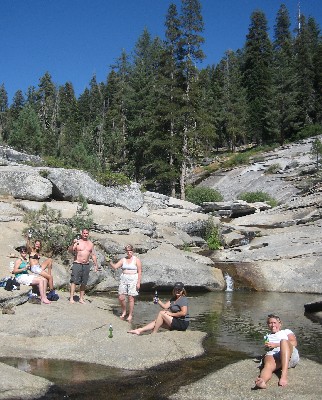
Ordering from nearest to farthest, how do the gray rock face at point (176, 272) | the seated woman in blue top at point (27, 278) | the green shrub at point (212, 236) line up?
the seated woman in blue top at point (27, 278) < the gray rock face at point (176, 272) < the green shrub at point (212, 236)

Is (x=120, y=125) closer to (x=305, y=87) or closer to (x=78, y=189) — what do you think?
(x=305, y=87)

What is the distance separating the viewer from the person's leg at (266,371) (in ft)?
23.9

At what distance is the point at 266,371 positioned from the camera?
7484 millimetres

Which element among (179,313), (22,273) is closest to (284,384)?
(179,313)

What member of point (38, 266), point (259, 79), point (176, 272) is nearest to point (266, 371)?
point (38, 266)

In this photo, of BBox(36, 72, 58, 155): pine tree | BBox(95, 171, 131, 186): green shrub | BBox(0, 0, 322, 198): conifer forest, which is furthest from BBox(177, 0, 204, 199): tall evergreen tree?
BBox(36, 72, 58, 155): pine tree

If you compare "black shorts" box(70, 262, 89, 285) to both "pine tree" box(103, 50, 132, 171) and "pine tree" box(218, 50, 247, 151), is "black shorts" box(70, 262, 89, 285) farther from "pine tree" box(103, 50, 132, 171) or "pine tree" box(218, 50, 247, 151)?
"pine tree" box(218, 50, 247, 151)

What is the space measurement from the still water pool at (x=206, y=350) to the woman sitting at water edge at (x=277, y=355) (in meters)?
1.15

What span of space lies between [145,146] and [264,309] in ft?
120

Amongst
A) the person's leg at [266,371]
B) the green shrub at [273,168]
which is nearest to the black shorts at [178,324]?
the person's leg at [266,371]

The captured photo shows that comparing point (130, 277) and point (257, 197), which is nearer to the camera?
point (130, 277)

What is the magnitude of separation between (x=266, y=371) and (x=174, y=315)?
2938 millimetres

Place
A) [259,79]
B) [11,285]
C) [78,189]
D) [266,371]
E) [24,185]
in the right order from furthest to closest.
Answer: [259,79] → [78,189] → [24,185] → [11,285] → [266,371]

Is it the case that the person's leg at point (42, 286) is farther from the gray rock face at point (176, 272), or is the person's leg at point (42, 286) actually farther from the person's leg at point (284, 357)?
the person's leg at point (284, 357)
